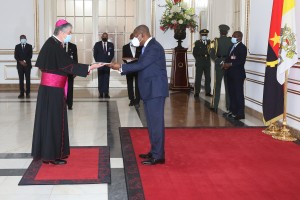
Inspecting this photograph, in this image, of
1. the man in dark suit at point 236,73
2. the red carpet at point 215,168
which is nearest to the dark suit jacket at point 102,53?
the man in dark suit at point 236,73

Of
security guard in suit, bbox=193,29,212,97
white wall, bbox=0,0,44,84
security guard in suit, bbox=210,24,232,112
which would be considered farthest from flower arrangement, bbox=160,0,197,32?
white wall, bbox=0,0,44,84

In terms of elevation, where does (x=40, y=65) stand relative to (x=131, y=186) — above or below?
above

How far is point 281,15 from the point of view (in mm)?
6309

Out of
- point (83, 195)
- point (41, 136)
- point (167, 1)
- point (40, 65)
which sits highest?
point (167, 1)

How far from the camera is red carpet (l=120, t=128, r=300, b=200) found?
4.07 metres

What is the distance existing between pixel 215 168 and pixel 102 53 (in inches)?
274

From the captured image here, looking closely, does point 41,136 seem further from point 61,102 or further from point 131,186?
point 131,186

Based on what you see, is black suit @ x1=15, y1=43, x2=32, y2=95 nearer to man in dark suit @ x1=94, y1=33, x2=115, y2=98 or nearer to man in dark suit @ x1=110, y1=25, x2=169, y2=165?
man in dark suit @ x1=94, y1=33, x2=115, y2=98

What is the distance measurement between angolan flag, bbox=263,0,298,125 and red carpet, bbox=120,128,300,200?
1.54 feet

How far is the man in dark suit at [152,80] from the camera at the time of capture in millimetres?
4828

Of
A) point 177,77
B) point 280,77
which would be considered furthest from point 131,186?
point 177,77

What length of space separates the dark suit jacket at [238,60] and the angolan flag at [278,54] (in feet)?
4.05

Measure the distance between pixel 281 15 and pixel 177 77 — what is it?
6.30 meters

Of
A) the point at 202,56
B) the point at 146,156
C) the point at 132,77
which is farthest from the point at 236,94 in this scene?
the point at 202,56
